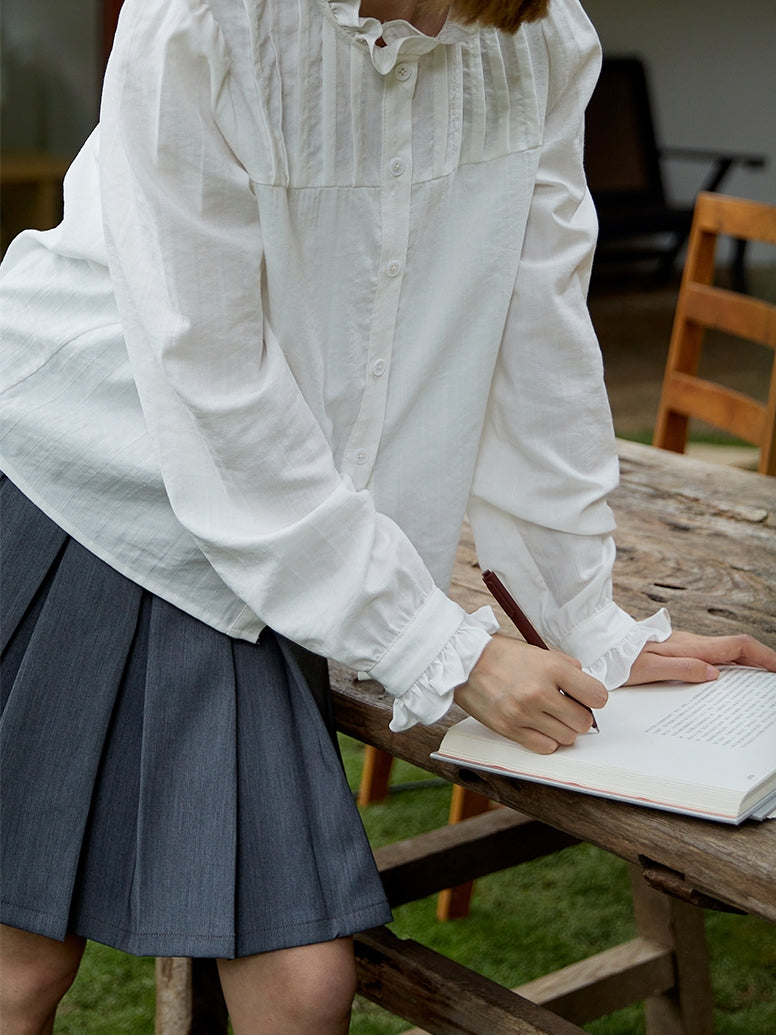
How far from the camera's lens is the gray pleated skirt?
1010 millimetres

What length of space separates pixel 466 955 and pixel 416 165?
1.41 m

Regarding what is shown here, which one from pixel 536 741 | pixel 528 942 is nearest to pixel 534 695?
pixel 536 741

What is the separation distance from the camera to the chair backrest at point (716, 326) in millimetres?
2297

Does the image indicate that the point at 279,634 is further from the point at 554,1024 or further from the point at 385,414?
the point at 554,1024

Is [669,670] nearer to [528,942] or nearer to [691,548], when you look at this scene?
[691,548]

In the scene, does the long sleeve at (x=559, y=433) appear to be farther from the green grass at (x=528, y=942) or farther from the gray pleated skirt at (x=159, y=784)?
the green grass at (x=528, y=942)

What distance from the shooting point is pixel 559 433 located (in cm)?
123

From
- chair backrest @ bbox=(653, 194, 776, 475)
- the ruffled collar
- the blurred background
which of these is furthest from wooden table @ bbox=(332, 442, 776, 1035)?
the blurred background

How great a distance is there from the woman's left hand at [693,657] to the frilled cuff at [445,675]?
0.21 m

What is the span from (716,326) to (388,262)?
1.46 m

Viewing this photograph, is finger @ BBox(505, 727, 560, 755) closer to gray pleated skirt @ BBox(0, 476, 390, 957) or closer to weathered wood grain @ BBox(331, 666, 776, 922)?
weathered wood grain @ BBox(331, 666, 776, 922)

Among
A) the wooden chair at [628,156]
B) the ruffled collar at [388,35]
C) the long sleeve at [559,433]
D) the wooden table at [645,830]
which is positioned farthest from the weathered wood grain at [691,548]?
the wooden chair at [628,156]

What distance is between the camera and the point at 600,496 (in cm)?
123

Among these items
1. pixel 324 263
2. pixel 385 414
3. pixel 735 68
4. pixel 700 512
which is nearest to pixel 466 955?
pixel 700 512
